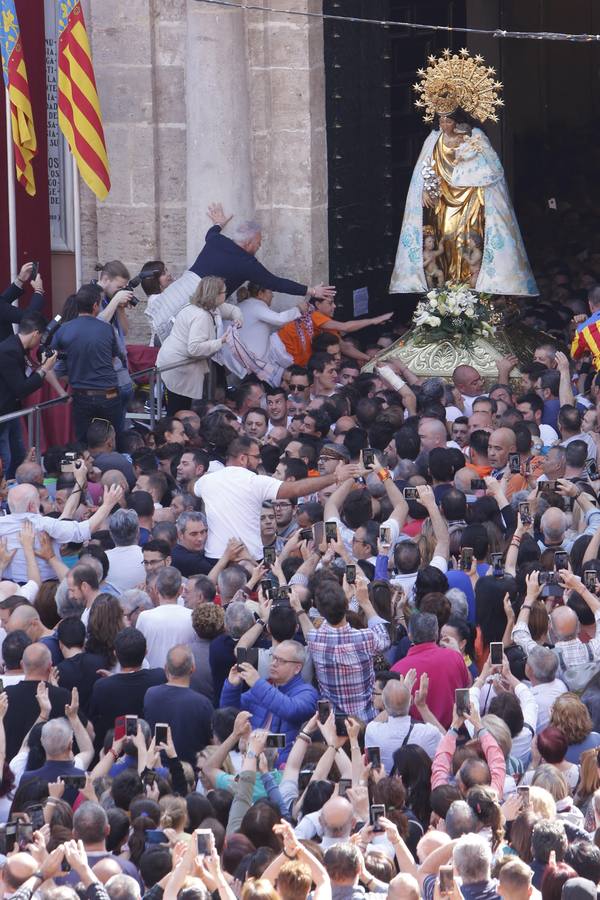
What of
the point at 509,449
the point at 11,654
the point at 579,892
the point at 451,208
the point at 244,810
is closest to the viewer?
the point at 579,892

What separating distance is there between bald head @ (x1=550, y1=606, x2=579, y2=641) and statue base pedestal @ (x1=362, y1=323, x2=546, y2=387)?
6.85 m

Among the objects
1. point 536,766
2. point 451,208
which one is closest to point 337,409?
point 451,208

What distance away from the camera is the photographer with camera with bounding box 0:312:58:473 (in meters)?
14.1

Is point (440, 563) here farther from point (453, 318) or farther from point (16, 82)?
point (16, 82)

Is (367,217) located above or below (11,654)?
above

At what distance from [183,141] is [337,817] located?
10.8 meters

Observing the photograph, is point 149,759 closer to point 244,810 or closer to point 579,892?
point 244,810

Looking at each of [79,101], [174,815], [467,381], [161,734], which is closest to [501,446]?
[467,381]

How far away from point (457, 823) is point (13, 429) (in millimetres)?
7051

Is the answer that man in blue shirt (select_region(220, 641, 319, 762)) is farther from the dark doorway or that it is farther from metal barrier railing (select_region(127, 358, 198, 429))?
the dark doorway

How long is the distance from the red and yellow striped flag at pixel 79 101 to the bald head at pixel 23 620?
727cm

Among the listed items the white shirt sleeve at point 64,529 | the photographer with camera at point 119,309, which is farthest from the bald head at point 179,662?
the photographer with camera at point 119,309

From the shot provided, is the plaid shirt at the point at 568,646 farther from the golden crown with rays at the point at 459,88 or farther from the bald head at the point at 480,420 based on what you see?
the golden crown with rays at the point at 459,88

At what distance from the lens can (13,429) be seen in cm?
1427
